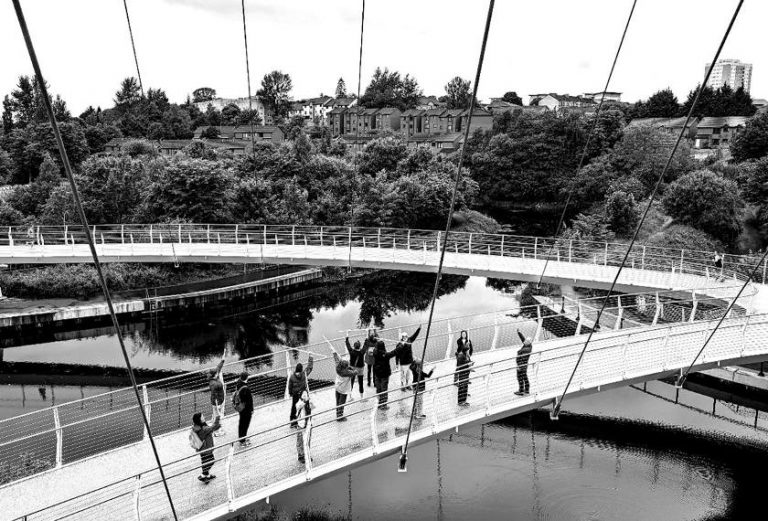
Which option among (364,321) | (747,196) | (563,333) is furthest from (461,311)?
(747,196)

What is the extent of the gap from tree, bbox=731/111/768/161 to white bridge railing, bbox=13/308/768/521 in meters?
38.7

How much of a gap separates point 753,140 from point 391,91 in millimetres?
78269

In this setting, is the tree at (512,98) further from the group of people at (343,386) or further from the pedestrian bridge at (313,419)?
the group of people at (343,386)

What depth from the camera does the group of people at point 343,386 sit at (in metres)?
9.02

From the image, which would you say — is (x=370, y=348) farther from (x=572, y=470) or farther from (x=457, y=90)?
(x=457, y=90)

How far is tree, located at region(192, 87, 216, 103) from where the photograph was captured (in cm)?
15488

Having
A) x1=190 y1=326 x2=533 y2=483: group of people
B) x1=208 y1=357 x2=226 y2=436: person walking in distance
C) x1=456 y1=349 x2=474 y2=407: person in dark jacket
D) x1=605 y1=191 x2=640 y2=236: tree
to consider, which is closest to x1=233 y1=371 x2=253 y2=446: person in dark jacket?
x1=190 y1=326 x2=533 y2=483: group of people

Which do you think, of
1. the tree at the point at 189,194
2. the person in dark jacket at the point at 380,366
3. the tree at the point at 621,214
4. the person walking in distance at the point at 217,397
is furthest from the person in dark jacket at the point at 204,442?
the tree at the point at 621,214

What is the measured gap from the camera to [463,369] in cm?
1077

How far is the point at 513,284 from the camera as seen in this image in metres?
35.0

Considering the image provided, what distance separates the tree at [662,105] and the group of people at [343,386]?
83.1 meters

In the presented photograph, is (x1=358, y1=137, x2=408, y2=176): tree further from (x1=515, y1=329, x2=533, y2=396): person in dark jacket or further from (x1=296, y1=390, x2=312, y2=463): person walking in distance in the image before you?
(x1=296, y1=390, x2=312, y2=463): person walking in distance

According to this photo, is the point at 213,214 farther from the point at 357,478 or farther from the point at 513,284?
the point at 357,478

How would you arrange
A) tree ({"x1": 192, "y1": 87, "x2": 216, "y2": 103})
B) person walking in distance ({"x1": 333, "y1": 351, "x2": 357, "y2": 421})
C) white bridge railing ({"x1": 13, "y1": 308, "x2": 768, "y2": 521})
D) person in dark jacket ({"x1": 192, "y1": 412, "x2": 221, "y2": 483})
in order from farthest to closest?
tree ({"x1": 192, "y1": 87, "x2": 216, "y2": 103}) < person walking in distance ({"x1": 333, "y1": 351, "x2": 357, "y2": 421}) < person in dark jacket ({"x1": 192, "y1": 412, "x2": 221, "y2": 483}) < white bridge railing ({"x1": 13, "y1": 308, "x2": 768, "y2": 521})
